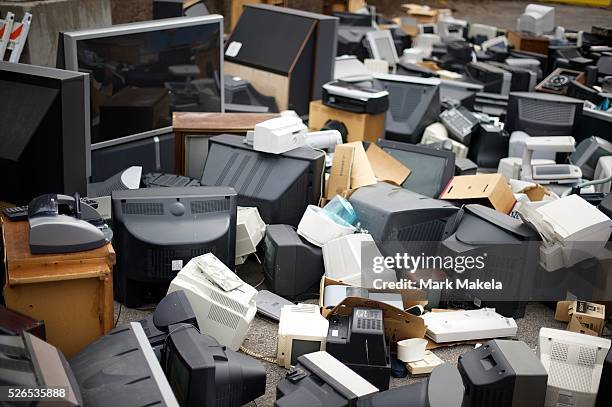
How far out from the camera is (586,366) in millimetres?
3256

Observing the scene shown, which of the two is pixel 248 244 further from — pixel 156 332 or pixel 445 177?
pixel 445 177

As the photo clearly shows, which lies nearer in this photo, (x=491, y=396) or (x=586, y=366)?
(x=491, y=396)

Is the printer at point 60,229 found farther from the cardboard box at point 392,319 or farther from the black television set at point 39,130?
the cardboard box at point 392,319

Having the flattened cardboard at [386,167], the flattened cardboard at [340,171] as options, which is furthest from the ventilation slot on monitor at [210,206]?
the flattened cardboard at [386,167]

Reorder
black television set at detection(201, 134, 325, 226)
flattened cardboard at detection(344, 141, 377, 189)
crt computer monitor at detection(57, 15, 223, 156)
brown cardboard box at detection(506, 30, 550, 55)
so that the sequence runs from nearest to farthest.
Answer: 1. black television set at detection(201, 134, 325, 226)
2. crt computer monitor at detection(57, 15, 223, 156)
3. flattened cardboard at detection(344, 141, 377, 189)
4. brown cardboard box at detection(506, 30, 550, 55)

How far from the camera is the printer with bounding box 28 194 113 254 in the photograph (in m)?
3.05

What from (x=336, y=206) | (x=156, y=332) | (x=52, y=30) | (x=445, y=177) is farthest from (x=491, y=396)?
(x=52, y=30)

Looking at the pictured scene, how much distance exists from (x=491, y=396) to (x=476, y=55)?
659cm

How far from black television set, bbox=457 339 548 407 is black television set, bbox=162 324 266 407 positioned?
0.81 meters

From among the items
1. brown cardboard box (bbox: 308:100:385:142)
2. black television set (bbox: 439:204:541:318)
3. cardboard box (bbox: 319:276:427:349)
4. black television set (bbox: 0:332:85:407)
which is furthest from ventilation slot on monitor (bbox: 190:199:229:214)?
brown cardboard box (bbox: 308:100:385:142)

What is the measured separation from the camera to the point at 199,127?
475 centimetres

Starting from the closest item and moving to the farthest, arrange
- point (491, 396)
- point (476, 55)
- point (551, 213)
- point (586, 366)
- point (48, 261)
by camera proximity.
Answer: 1. point (491, 396)
2. point (48, 261)
3. point (586, 366)
4. point (551, 213)
5. point (476, 55)

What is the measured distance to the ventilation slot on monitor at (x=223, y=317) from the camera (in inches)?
134

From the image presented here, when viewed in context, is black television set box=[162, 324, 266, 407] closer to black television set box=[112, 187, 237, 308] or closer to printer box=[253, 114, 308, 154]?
black television set box=[112, 187, 237, 308]
